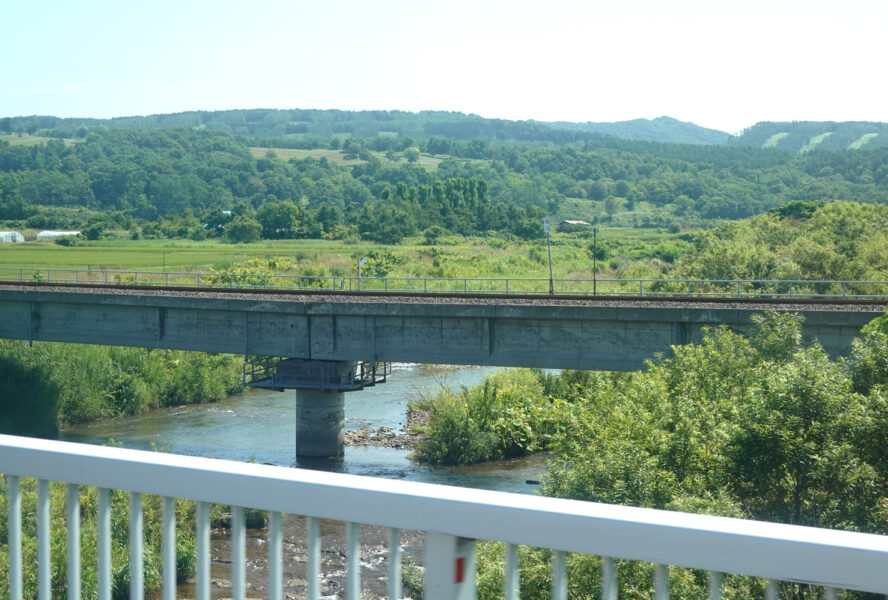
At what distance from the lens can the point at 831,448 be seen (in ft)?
50.0

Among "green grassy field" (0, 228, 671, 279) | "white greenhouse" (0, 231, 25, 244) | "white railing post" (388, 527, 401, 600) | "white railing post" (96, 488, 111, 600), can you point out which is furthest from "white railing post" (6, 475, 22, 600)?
"white greenhouse" (0, 231, 25, 244)

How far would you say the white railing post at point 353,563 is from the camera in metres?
2.83

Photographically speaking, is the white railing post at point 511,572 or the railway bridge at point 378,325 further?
the railway bridge at point 378,325

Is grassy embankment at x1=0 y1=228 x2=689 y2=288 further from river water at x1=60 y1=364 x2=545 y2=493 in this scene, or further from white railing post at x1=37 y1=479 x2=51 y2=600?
white railing post at x1=37 y1=479 x2=51 y2=600

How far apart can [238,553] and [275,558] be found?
14cm

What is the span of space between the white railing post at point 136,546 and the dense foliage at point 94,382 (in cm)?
4039

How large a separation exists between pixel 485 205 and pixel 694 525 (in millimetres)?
139289

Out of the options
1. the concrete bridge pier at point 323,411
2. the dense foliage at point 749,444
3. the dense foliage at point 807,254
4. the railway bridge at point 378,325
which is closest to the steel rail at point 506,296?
the railway bridge at point 378,325

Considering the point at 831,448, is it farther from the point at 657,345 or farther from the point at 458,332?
the point at 458,332

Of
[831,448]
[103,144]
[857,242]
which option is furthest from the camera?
[103,144]

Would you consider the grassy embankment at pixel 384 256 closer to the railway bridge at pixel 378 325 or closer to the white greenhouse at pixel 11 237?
the white greenhouse at pixel 11 237

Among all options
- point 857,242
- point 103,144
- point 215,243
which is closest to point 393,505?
point 857,242

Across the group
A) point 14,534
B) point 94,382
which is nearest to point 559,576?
point 14,534

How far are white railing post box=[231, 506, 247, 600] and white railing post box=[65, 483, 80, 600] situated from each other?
1.93 feet
